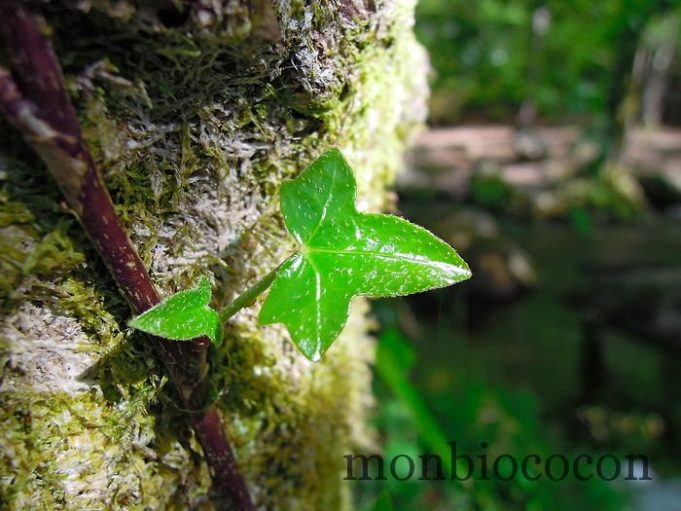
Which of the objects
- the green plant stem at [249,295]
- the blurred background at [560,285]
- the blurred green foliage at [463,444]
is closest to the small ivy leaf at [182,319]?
the green plant stem at [249,295]

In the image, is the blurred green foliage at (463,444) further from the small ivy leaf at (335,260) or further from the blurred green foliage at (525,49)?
the blurred green foliage at (525,49)

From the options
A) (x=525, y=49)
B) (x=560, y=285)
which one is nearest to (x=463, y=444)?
(x=560, y=285)

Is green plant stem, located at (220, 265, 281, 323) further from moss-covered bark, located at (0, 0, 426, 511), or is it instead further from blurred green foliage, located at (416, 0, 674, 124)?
blurred green foliage, located at (416, 0, 674, 124)

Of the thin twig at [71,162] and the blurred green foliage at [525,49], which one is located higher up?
the blurred green foliage at [525,49]

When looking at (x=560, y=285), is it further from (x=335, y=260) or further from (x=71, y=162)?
(x=71, y=162)

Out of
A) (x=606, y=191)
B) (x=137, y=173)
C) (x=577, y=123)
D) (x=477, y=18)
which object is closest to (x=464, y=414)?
(x=137, y=173)
